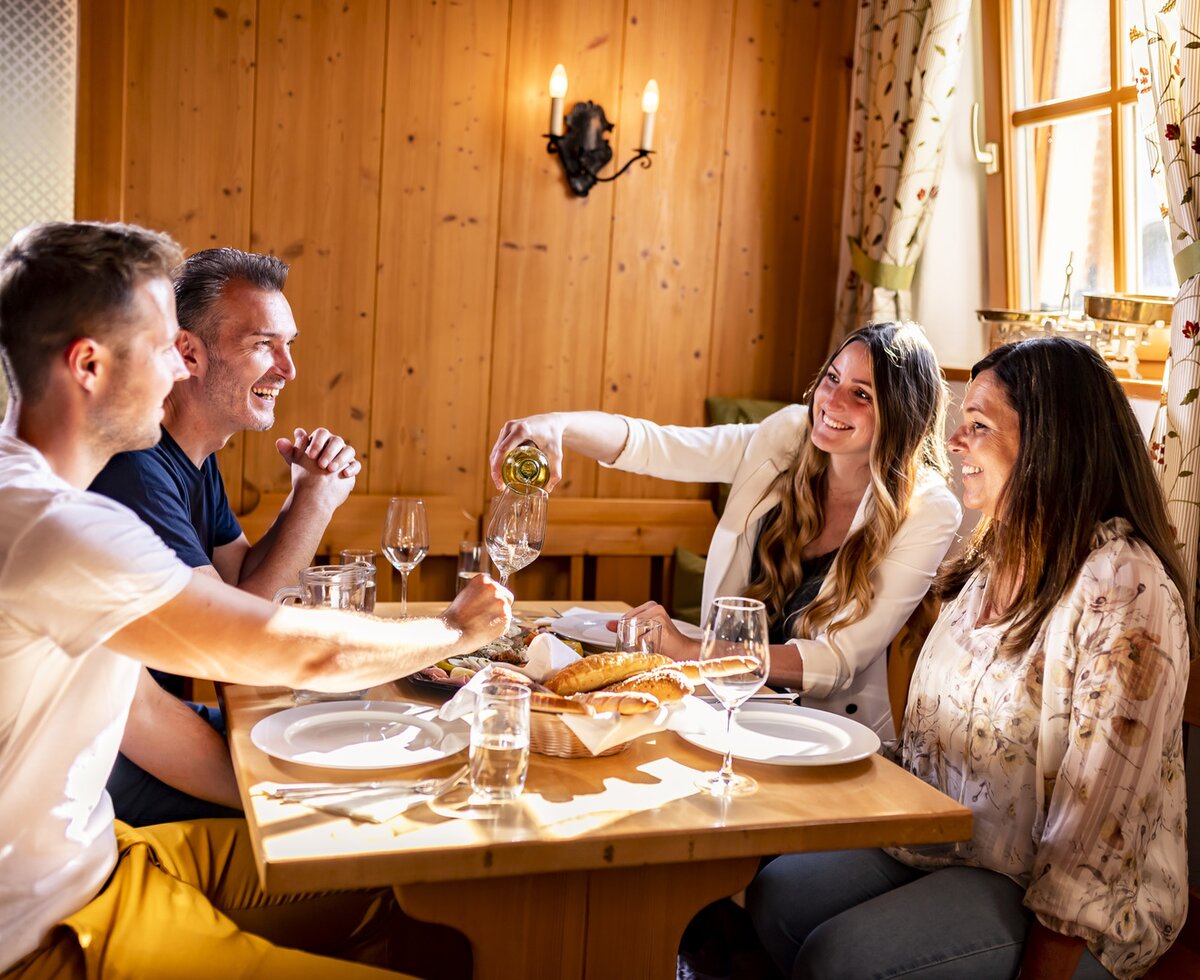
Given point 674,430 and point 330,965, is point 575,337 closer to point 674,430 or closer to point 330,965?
point 674,430

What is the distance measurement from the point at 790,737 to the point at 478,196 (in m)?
2.55

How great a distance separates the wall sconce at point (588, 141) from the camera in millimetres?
3695

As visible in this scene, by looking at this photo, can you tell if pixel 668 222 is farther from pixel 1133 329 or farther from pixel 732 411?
pixel 1133 329

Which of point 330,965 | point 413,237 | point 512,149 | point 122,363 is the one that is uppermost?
point 512,149

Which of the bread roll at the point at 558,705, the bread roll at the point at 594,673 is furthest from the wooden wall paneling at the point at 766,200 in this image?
the bread roll at the point at 558,705

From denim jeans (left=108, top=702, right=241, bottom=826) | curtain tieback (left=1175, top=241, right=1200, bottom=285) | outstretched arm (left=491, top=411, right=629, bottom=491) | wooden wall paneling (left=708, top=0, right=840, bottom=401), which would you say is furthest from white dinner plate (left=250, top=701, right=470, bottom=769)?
wooden wall paneling (left=708, top=0, right=840, bottom=401)

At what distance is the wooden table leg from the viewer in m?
1.27

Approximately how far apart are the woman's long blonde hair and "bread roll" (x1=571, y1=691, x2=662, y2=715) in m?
0.82

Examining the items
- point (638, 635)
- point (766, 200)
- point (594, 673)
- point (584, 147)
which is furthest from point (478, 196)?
point (594, 673)

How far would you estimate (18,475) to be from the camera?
44.5 inches

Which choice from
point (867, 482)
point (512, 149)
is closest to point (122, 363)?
point (867, 482)

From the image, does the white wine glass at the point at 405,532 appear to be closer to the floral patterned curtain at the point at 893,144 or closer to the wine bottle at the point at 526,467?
the wine bottle at the point at 526,467

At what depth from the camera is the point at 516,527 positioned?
198cm

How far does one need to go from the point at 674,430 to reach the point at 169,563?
5.66 feet
